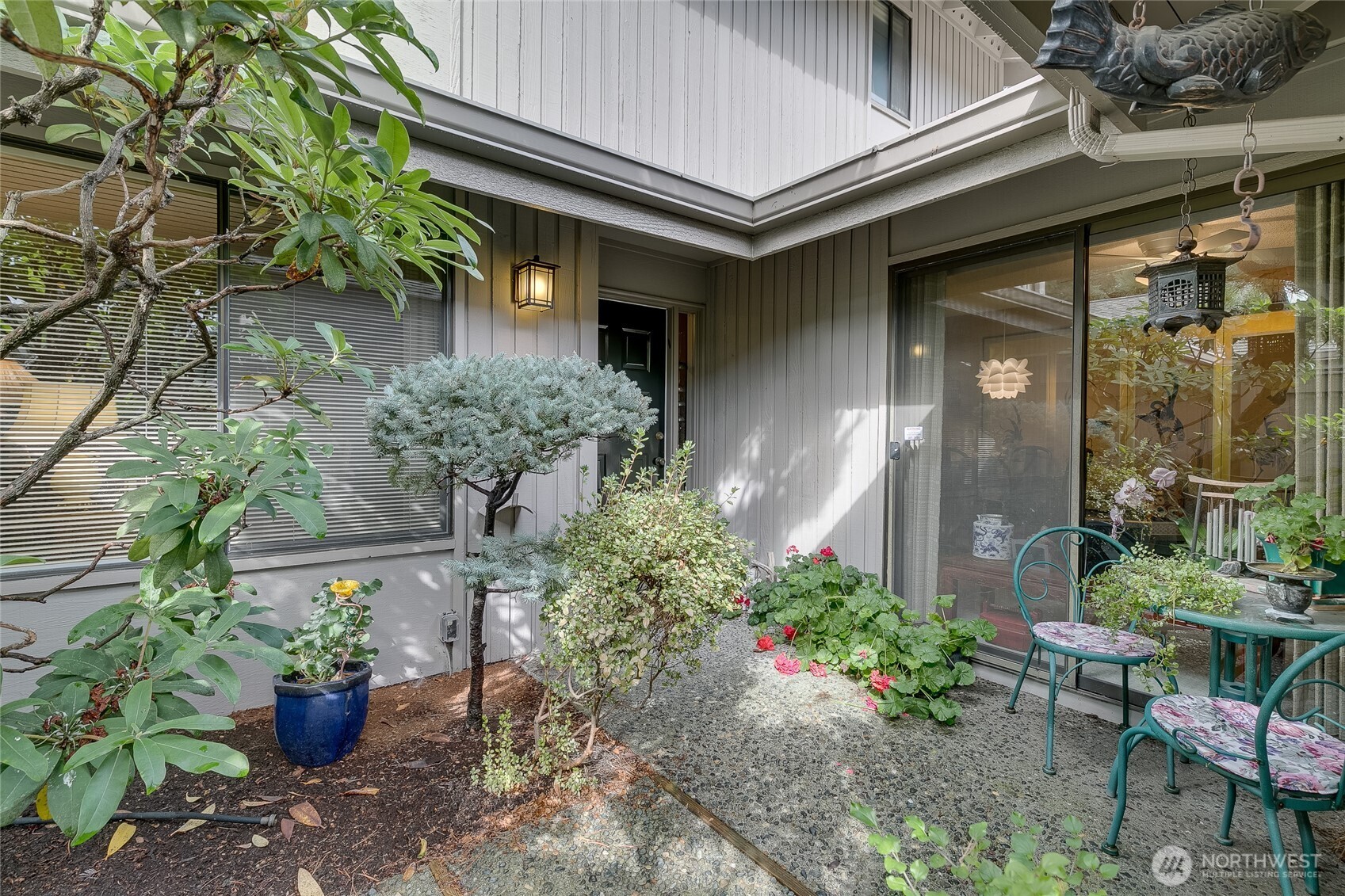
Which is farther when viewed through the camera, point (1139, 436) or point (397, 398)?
point (1139, 436)

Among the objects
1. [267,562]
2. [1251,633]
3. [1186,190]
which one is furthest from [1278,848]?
[267,562]

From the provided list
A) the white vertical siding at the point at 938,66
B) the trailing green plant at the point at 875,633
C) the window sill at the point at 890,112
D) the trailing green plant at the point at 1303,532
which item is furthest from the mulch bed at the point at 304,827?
the white vertical siding at the point at 938,66

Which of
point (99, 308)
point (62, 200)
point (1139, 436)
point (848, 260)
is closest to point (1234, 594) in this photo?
point (1139, 436)

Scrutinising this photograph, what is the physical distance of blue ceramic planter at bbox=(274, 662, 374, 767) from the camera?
2.16 metres

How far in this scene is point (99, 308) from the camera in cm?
232

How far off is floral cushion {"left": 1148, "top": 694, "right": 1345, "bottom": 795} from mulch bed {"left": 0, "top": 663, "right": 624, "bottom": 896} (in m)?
1.86

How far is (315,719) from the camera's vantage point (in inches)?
85.1

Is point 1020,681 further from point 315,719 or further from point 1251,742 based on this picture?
point 315,719

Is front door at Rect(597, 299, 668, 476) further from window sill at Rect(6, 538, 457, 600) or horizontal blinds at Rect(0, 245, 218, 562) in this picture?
horizontal blinds at Rect(0, 245, 218, 562)

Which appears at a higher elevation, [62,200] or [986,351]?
[62,200]

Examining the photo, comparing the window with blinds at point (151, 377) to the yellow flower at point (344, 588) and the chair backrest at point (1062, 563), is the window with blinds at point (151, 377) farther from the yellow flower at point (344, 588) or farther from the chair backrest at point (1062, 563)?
the chair backrest at point (1062, 563)

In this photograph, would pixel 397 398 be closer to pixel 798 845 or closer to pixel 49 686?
pixel 49 686

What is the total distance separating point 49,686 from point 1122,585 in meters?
3.35

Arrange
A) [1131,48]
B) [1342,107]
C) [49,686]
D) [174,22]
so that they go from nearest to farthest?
[174,22] → [49,686] → [1131,48] → [1342,107]
